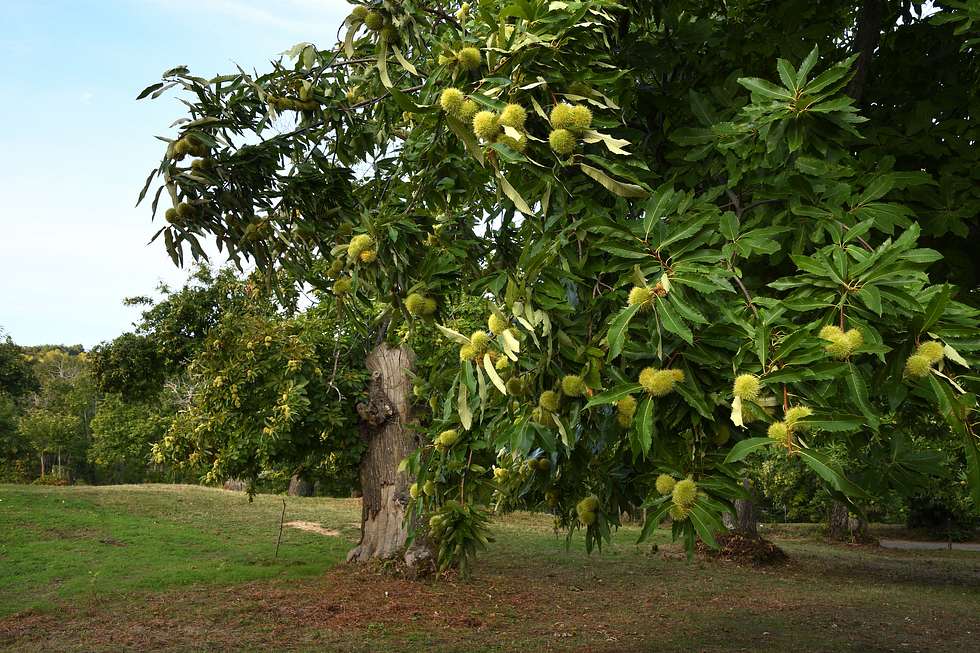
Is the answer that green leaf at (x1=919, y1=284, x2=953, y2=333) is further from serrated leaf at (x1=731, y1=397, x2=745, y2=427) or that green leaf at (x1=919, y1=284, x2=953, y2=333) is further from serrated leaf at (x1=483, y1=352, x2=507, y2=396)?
serrated leaf at (x1=483, y1=352, x2=507, y2=396)

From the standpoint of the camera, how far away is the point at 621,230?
103 inches

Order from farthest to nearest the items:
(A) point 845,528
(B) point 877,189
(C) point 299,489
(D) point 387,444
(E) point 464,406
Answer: (C) point 299,489 → (A) point 845,528 → (D) point 387,444 → (B) point 877,189 → (E) point 464,406

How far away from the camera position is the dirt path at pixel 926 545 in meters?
18.4

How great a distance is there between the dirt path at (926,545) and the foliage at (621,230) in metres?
17.1

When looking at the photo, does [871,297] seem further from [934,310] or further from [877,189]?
[877,189]

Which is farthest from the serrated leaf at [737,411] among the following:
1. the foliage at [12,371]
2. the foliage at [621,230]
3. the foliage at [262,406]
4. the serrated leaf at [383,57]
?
the foliage at [12,371]

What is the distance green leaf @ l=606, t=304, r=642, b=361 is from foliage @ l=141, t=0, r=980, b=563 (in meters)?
0.01

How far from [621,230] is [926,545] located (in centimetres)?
2055

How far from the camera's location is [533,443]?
278cm

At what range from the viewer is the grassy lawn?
24.3 ft

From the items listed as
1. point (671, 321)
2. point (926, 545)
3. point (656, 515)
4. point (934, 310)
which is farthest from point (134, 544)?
point (926, 545)

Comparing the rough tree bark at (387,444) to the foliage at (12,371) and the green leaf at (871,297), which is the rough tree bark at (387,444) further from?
the foliage at (12,371)

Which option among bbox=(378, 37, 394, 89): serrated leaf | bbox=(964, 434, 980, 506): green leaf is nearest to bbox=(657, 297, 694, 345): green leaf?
bbox=(964, 434, 980, 506): green leaf

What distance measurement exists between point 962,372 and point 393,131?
329 cm
